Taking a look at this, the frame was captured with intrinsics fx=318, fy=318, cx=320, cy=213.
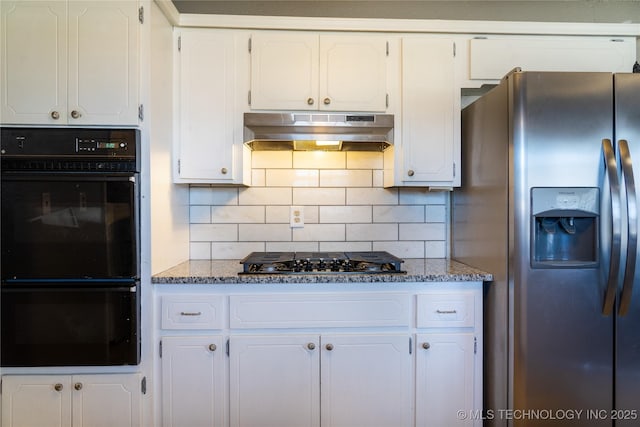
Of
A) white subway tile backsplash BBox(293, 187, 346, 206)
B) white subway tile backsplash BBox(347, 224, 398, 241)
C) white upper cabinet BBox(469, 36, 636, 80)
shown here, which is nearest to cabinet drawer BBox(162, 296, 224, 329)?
white subway tile backsplash BBox(293, 187, 346, 206)

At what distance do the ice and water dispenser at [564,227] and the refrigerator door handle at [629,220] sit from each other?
0.33 ft

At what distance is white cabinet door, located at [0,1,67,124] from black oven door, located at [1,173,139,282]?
299 mm

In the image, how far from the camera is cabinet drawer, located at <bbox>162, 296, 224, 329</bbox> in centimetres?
153

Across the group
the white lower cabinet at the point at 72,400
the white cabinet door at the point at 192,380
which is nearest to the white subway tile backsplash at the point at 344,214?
the white cabinet door at the point at 192,380

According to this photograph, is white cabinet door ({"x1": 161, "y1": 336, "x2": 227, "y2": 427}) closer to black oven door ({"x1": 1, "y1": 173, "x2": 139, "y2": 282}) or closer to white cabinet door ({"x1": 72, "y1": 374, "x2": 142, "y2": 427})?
white cabinet door ({"x1": 72, "y1": 374, "x2": 142, "y2": 427})

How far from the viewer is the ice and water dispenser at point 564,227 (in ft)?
4.37

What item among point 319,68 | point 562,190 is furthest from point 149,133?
point 562,190

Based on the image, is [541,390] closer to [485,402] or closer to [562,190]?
[485,402]

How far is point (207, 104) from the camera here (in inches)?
69.5

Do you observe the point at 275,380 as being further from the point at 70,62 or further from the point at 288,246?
the point at 70,62

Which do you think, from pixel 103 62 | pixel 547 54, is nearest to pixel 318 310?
pixel 103 62

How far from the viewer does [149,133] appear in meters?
1.49

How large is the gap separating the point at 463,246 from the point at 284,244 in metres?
1.11

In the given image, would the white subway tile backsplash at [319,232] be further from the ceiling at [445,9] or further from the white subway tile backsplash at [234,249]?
the ceiling at [445,9]
